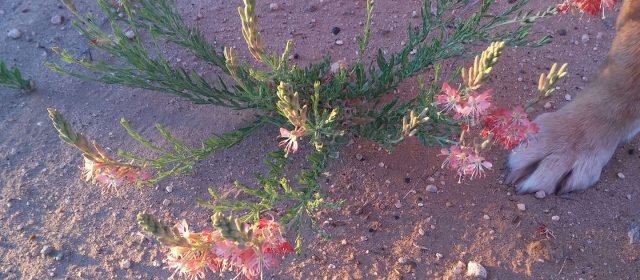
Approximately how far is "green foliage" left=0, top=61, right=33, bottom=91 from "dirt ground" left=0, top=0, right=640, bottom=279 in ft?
0.19

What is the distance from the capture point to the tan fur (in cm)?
205

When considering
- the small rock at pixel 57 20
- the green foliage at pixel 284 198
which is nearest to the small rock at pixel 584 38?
the green foliage at pixel 284 198

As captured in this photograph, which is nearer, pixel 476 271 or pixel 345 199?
pixel 476 271

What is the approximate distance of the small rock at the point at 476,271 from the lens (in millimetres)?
1946

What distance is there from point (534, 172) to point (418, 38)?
0.70m

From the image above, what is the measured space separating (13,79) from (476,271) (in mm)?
2179

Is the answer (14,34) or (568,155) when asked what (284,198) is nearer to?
(568,155)

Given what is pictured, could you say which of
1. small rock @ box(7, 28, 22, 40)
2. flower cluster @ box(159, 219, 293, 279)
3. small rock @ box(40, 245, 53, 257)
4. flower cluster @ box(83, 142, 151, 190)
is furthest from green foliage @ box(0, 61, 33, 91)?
flower cluster @ box(159, 219, 293, 279)

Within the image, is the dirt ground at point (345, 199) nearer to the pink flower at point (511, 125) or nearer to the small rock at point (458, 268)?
the small rock at point (458, 268)

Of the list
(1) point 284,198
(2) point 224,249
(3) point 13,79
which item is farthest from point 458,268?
(3) point 13,79

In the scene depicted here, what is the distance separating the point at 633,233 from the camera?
2.04m

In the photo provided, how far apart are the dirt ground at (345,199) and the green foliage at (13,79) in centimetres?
6

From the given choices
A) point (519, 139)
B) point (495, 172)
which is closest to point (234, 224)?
point (519, 139)

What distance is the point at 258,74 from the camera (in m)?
1.63
